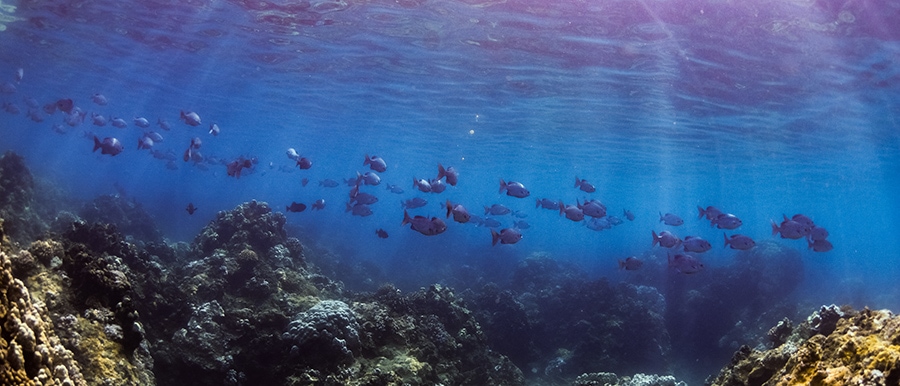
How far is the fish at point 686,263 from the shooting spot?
32.4 ft

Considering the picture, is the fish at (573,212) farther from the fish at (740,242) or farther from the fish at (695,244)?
the fish at (740,242)

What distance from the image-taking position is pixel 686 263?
32.7 ft

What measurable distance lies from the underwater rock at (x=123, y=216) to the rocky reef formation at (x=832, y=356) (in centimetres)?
2360

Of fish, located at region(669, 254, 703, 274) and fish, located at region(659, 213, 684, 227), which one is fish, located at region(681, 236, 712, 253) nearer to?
fish, located at region(669, 254, 703, 274)

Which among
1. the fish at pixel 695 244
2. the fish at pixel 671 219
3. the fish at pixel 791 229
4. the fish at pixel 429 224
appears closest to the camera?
the fish at pixel 429 224

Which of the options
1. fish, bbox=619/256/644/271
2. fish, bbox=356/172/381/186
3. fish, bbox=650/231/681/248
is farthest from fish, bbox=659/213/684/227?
fish, bbox=356/172/381/186

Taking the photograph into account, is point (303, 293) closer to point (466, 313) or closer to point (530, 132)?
point (466, 313)

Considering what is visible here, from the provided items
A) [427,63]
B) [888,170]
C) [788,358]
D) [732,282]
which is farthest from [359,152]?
[788,358]

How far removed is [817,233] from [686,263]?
4234 mm

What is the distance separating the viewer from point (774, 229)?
10594 mm

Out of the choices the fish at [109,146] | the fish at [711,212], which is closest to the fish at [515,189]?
the fish at [711,212]

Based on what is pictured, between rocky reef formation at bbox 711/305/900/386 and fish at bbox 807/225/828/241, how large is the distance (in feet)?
18.4

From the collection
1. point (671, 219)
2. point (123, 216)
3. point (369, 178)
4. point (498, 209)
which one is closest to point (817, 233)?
point (671, 219)

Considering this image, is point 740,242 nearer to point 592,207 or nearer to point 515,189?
point 592,207
